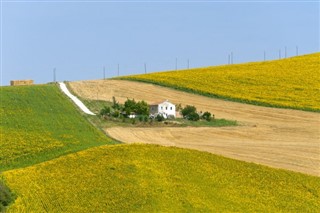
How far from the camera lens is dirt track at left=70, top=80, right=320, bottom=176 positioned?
5847cm

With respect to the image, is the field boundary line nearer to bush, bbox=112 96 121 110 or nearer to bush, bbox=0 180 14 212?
bush, bbox=112 96 121 110

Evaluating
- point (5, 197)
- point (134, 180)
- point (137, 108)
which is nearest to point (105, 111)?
point (137, 108)

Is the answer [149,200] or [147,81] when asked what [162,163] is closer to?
[149,200]

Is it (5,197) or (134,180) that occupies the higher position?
(134,180)

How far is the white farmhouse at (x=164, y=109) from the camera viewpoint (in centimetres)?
7631

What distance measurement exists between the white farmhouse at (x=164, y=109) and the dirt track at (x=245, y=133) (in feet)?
15.4

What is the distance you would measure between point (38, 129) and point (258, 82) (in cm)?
3782

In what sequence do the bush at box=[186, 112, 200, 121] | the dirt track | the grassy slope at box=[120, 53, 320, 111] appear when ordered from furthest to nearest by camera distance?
1. the grassy slope at box=[120, 53, 320, 111]
2. the bush at box=[186, 112, 200, 121]
3. the dirt track

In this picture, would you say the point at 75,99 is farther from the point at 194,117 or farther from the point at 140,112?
the point at 194,117

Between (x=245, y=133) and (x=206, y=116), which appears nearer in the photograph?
(x=245, y=133)

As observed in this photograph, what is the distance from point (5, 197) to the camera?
146ft

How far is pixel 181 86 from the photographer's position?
92.6 m

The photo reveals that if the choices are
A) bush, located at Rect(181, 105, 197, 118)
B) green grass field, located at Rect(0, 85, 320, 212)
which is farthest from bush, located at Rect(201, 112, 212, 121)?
green grass field, located at Rect(0, 85, 320, 212)

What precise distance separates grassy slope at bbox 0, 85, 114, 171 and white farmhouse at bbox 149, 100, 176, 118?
830 centimetres
